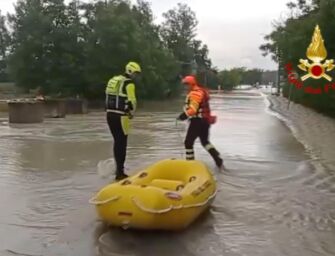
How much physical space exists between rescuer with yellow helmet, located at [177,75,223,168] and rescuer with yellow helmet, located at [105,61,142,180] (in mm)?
1065

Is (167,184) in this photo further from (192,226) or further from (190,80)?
(190,80)

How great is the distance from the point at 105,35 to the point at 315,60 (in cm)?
2450

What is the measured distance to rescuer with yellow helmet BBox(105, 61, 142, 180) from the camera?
30.9ft

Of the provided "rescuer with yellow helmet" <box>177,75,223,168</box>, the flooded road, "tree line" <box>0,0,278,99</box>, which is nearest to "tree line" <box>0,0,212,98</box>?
"tree line" <box>0,0,278,99</box>

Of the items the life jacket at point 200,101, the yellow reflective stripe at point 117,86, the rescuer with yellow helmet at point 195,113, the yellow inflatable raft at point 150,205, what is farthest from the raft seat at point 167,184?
the life jacket at point 200,101

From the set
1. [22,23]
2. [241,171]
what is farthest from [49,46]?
[241,171]

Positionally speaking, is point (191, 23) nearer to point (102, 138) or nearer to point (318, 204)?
point (102, 138)

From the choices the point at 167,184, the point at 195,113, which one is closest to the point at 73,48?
the point at 195,113

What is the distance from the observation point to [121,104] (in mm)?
9516

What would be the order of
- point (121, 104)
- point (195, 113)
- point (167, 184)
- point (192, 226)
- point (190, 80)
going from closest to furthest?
point (192, 226) → point (167, 184) → point (121, 104) → point (190, 80) → point (195, 113)

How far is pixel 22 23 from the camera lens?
40188 mm

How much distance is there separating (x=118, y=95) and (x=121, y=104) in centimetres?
16

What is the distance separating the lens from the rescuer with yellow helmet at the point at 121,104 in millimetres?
9406

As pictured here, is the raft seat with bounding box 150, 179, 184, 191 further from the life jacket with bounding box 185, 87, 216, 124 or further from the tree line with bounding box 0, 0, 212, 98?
the tree line with bounding box 0, 0, 212, 98
